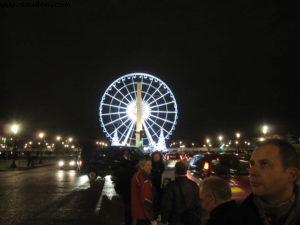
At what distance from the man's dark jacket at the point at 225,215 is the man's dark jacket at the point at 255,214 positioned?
7 cm

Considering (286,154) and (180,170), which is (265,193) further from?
(180,170)

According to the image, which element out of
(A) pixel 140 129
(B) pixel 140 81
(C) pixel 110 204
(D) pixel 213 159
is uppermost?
(B) pixel 140 81

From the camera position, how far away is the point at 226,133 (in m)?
155

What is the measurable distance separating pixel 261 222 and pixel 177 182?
486 centimetres

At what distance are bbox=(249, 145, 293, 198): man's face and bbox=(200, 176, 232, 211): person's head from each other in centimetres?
73

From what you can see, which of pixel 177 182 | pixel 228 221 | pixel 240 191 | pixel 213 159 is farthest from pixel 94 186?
pixel 228 221

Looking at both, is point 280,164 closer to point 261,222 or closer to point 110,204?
point 261,222

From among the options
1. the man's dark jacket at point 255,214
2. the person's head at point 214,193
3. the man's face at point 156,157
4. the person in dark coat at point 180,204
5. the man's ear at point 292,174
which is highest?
the man's face at point 156,157

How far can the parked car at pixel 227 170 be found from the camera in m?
13.4

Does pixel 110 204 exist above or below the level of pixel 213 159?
below

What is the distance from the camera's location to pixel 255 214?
305cm

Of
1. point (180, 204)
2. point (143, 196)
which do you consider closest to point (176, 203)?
point (180, 204)

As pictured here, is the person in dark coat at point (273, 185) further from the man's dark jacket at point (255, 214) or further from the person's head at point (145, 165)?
the person's head at point (145, 165)

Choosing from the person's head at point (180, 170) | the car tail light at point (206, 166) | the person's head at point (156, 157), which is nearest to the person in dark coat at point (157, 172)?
the person's head at point (156, 157)
